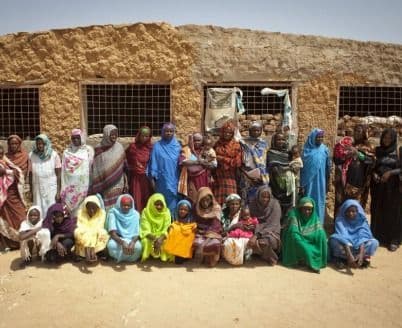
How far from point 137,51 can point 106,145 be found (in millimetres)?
1603

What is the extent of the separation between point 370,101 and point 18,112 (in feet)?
18.9

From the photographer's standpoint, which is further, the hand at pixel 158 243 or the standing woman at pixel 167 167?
the standing woman at pixel 167 167

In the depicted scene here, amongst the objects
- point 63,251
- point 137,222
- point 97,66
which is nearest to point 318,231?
point 137,222

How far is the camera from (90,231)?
4188mm

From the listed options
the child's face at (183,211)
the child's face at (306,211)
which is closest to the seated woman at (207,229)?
the child's face at (183,211)

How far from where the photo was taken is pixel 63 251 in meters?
4.06

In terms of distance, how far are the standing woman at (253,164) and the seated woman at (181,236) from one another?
85 centimetres

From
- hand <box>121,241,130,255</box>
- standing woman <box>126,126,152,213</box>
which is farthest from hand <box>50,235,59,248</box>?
standing woman <box>126,126,152,213</box>

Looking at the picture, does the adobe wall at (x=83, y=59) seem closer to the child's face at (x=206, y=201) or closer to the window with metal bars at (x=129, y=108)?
the window with metal bars at (x=129, y=108)

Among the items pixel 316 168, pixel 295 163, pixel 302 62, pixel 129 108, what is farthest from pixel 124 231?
pixel 302 62

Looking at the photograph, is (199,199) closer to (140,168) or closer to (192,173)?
(192,173)

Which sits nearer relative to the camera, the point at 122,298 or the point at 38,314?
the point at 38,314

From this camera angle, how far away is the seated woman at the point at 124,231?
4.12 metres

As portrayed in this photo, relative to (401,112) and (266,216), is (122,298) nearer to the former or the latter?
(266,216)
